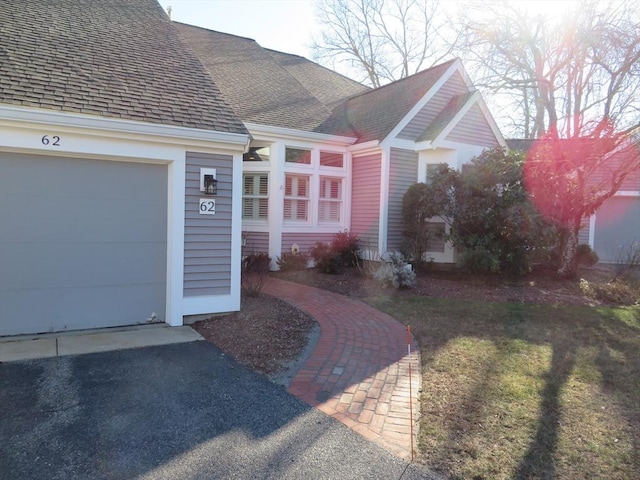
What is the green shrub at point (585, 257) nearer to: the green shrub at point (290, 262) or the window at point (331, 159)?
the window at point (331, 159)

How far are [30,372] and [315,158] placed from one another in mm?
8677

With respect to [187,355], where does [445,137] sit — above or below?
above

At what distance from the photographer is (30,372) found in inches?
166

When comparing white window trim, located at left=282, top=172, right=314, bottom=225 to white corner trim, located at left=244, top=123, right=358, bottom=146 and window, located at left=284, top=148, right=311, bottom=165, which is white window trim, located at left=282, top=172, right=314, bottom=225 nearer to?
window, located at left=284, top=148, right=311, bottom=165

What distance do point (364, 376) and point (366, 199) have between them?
787 cm

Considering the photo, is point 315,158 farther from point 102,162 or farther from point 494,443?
point 494,443

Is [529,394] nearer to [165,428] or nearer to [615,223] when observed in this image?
[165,428]

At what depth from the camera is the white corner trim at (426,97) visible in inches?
447

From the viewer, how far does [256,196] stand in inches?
443

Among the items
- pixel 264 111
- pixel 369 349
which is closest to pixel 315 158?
pixel 264 111

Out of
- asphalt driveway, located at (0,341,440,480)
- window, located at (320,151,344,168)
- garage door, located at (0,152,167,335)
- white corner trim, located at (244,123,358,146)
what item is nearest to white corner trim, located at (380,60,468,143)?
white corner trim, located at (244,123,358,146)

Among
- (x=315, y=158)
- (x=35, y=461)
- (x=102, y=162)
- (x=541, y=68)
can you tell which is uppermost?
(x=541, y=68)

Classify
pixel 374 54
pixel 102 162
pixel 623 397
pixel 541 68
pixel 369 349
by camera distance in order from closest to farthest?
pixel 623 397 → pixel 369 349 → pixel 102 162 → pixel 541 68 → pixel 374 54

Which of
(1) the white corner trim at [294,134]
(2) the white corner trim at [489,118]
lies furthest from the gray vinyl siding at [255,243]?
(2) the white corner trim at [489,118]
